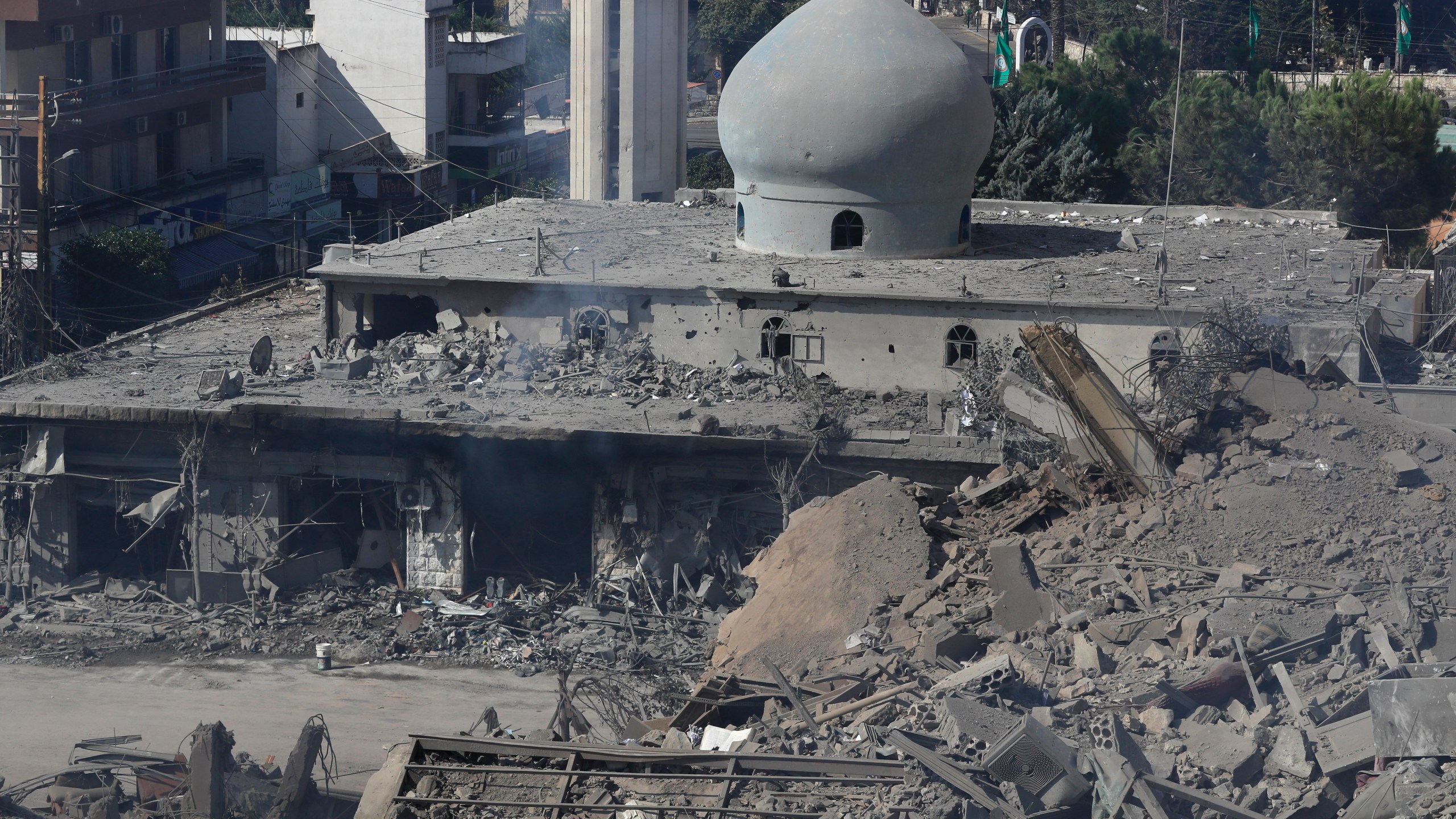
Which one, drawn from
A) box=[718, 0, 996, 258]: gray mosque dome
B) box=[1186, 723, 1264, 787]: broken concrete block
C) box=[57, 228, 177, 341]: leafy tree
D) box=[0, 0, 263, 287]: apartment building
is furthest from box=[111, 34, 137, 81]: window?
box=[1186, 723, 1264, 787]: broken concrete block

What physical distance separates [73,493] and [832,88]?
1356cm

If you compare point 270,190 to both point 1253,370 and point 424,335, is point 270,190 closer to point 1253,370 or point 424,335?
point 424,335

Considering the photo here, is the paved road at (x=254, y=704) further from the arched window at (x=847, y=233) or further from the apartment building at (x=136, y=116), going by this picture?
the apartment building at (x=136, y=116)

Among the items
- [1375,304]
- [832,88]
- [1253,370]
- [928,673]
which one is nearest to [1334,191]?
[1375,304]

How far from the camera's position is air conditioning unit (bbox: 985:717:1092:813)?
1121cm

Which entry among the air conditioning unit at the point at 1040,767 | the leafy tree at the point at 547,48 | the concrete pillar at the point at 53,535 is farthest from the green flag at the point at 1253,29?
the air conditioning unit at the point at 1040,767

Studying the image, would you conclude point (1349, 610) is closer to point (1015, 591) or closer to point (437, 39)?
point (1015, 591)

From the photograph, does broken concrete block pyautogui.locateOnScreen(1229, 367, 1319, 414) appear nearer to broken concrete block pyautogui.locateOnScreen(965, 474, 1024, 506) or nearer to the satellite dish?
broken concrete block pyautogui.locateOnScreen(965, 474, 1024, 506)

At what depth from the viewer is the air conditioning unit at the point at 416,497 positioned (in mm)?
24062

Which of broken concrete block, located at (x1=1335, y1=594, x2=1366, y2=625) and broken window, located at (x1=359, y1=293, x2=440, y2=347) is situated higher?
broken window, located at (x1=359, y1=293, x2=440, y2=347)

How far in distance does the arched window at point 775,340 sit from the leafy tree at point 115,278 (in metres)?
15.9

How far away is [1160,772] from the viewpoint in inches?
453

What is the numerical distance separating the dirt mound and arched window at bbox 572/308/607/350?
8.19 m

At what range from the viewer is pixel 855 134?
27.4m
